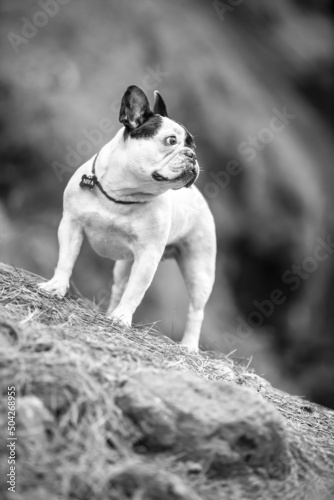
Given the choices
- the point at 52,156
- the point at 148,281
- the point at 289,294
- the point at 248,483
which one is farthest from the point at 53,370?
Result: the point at 289,294

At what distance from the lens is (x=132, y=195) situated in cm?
432

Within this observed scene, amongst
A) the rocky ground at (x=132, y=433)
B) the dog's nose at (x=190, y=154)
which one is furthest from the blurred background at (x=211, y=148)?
the rocky ground at (x=132, y=433)

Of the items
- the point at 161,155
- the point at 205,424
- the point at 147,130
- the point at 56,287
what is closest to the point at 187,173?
the point at 161,155

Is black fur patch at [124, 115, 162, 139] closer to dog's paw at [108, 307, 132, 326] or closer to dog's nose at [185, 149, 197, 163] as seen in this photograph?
dog's nose at [185, 149, 197, 163]

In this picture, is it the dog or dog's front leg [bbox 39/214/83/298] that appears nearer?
the dog

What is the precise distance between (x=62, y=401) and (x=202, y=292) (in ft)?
9.21

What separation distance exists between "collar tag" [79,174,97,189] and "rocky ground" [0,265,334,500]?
138 centimetres

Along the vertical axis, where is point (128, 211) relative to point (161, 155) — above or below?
below

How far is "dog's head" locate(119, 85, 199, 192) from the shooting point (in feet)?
13.5
